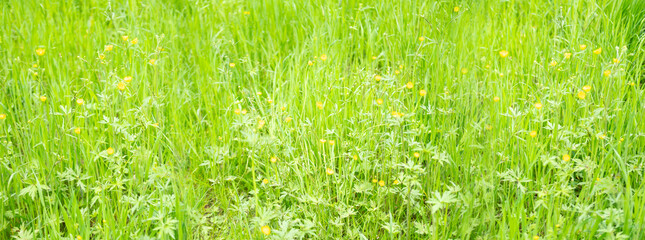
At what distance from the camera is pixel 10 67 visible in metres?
3.14

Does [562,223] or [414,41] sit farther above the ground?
[414,41]

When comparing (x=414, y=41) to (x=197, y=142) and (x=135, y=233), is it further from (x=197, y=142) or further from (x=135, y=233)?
(x=135, y=233)

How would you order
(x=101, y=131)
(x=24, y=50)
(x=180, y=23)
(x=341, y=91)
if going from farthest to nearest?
(x=180, y=23)
(x=24, y=50)
(x=341, y=91)
(x=101, y=131)

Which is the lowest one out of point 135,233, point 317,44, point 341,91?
point 135,233

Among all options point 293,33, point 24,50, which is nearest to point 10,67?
point 24,50

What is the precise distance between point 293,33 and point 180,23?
802mm

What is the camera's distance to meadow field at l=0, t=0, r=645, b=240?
6.90 ft

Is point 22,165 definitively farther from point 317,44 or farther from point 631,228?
point 631,228

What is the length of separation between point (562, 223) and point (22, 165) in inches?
85.8

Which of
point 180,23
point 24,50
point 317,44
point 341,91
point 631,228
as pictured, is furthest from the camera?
point 180,23

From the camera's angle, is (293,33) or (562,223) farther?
(293,33)

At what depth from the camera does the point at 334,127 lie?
252cm

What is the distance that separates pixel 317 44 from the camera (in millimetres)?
3039

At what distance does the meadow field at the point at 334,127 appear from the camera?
2.10 metres
